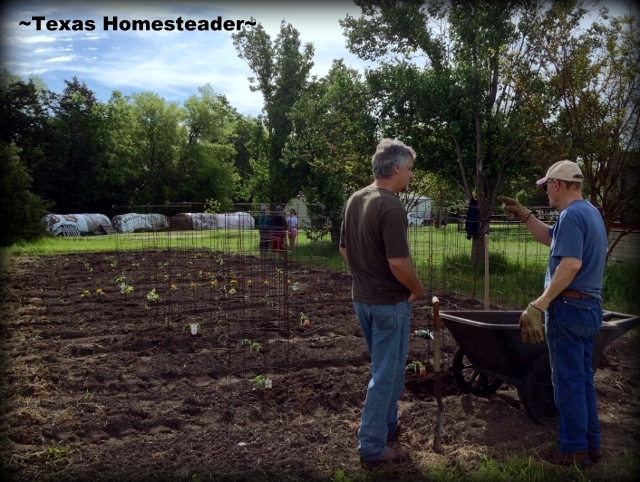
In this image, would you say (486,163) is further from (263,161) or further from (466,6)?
(263,161)

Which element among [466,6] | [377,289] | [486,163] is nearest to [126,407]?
[377,289]

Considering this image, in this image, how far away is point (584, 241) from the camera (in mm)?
3154

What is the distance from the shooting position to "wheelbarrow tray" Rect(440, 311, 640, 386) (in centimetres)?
370

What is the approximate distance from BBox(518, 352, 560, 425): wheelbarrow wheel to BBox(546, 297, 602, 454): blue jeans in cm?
44

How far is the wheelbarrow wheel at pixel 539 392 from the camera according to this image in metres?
3.72

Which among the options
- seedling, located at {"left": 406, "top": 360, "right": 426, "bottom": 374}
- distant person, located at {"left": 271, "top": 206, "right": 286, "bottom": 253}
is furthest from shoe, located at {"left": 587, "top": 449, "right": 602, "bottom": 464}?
distant person, located at {"left": 271, "top": 206, "right": 286, "bottom": 253}

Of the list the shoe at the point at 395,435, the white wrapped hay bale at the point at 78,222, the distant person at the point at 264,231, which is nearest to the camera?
the shoe at the point at 395,435

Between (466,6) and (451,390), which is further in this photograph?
(466,6)

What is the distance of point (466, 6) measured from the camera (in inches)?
437

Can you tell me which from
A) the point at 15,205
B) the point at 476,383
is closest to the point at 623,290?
the point at 476,383

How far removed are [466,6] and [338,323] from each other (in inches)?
300

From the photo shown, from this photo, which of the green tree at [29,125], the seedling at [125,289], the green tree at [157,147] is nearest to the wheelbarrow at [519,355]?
the seedling at [125,289]

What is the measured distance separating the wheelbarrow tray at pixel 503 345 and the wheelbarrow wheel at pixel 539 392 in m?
0.08

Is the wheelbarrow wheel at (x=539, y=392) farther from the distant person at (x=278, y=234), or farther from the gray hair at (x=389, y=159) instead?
the distant person at (x=278, y=234)
